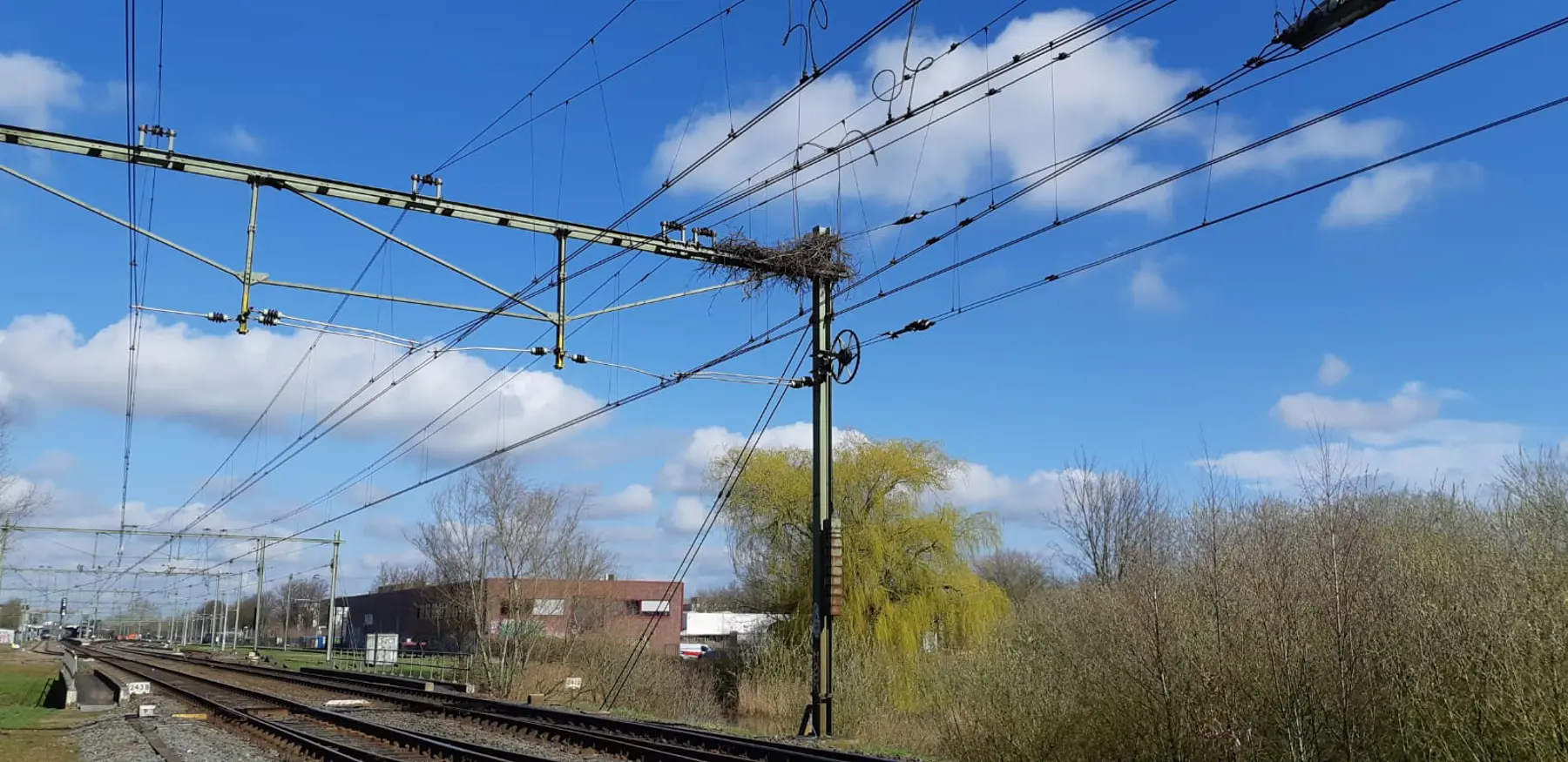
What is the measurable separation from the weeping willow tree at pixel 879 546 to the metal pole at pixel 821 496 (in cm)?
1500

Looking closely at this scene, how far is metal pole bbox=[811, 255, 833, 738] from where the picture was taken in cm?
2078

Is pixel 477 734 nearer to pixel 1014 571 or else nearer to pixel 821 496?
pixel 821 496

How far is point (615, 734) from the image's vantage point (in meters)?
20.9

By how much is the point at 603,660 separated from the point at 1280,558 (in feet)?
98.6

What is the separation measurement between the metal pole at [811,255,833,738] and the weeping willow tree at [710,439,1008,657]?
15.0m

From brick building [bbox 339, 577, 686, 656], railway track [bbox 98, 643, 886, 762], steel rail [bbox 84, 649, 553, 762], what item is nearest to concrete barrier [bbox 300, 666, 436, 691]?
railway track [bbox 98, 643, 886, 762]

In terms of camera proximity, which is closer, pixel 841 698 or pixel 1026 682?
pixel 1026 682

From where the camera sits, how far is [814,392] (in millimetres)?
21969

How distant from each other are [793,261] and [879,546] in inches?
704

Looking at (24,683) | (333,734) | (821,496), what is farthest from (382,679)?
(821,496)

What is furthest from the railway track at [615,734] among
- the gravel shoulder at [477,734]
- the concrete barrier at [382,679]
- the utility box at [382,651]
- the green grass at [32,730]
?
the utility box at [382,651]

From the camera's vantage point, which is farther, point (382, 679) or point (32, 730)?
point (382, 679)

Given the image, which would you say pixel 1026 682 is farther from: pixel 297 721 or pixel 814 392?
pixel 297 721

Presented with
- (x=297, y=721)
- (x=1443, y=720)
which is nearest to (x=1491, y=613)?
(x=1443, y=720)
